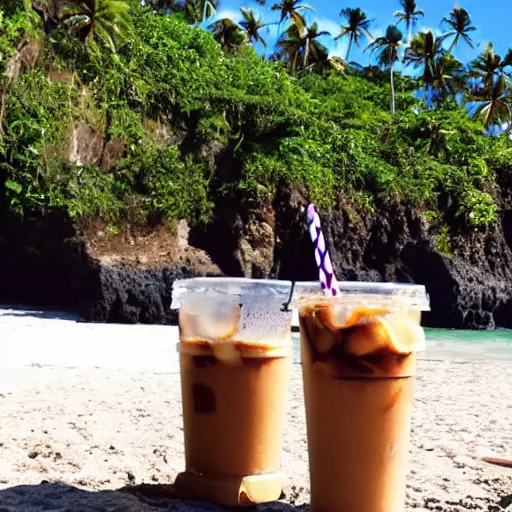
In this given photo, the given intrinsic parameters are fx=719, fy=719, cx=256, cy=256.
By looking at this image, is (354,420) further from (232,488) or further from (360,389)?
(232,488)

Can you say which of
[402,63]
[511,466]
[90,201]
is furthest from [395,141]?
[511,466]

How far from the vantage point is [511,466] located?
321cm

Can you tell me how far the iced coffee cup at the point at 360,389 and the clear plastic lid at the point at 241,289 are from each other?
0.15 meters

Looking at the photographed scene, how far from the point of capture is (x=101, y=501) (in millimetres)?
2234

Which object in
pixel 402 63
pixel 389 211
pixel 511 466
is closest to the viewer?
pixel 511 466

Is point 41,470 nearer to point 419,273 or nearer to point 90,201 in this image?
point 90,201

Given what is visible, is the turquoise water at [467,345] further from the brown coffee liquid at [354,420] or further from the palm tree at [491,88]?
the palm tree at [491,88]

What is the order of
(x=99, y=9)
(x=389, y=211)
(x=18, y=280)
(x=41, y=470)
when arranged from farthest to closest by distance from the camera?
(x=389, y=211)
(x=99, y=9)
(x=18, y=280)
(x=41, y=470)

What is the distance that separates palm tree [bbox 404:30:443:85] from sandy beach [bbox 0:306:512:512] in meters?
32.6

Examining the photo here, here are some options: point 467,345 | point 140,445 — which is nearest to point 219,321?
point 140,445

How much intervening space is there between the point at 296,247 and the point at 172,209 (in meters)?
3.44

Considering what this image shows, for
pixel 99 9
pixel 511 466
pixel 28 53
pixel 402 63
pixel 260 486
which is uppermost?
pixel 402 63

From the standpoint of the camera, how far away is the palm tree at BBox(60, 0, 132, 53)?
18.2 meters

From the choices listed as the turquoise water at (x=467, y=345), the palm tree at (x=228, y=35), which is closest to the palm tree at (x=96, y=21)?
the palm tree at (x=228, y=35)
